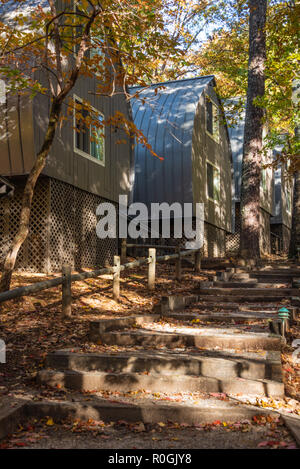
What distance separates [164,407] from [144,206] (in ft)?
48.2

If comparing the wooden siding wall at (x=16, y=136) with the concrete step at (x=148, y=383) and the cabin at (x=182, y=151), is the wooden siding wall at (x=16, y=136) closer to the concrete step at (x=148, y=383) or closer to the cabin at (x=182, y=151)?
the cabin at (x=182, y=151)

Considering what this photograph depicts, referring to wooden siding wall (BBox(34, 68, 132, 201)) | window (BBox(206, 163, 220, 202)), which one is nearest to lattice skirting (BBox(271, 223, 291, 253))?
window (BBox(206, 163, 220, 202))

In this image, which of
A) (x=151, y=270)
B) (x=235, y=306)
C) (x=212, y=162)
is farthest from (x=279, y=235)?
(x=235, y=306)

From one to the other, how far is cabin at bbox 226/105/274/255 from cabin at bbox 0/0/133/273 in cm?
1052

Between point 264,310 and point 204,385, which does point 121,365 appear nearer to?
point 204,385

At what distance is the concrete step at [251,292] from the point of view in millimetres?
10633

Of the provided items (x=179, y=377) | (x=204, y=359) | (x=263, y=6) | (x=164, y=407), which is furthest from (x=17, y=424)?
(x=263, y=6)

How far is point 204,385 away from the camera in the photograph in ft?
18.0

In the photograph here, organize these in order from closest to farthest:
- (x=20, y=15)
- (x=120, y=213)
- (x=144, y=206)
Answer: (x=20, y=15), (x=120, y=213), (x=144, y=206)

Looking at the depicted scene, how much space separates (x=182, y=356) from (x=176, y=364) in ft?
0.80

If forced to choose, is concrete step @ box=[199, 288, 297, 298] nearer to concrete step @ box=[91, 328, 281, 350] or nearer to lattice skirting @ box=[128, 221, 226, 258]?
concrete step @ box=[91, 328, 281, 350]

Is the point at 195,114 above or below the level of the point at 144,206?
above

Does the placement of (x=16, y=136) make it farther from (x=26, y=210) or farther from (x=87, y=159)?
(x=26, y=210)

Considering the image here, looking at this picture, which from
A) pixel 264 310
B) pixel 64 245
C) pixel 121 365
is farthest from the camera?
pixel 64 245
